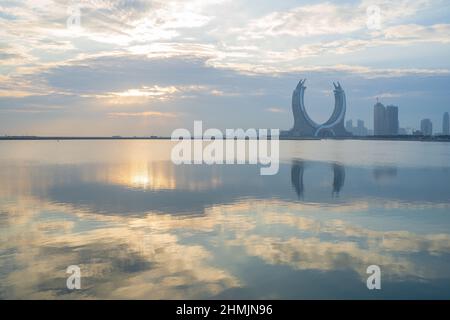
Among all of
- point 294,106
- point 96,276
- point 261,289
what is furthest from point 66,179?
point 294,106

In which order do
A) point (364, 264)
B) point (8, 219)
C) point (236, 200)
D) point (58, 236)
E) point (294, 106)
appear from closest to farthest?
point (364, 264)
point (58, 236)
point (8, 219)
point (236, 200)
point (294, 106)

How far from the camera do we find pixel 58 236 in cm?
1199

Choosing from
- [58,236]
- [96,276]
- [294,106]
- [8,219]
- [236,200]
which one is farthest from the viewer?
[294,106]

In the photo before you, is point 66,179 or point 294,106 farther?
point 294,106

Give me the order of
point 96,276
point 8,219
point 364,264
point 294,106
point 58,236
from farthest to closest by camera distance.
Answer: point 294,106, point 8,219, point 58,236, point 364,264, point 96,276

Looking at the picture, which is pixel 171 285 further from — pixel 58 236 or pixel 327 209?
pixel 327 209

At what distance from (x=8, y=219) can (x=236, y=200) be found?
883 cm

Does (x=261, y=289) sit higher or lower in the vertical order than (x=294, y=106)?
lower

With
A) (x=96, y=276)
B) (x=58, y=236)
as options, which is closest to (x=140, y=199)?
(x=58, y=236)
